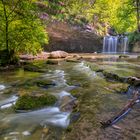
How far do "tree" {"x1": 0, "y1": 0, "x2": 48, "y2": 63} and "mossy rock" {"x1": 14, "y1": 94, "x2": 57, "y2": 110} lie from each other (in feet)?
27.8

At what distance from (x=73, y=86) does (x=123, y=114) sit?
150 inches

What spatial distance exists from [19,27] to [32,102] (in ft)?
29.8

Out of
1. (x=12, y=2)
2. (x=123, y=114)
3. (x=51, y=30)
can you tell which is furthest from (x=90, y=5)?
(x=123, y=114)

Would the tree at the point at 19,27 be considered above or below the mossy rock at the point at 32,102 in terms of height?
above

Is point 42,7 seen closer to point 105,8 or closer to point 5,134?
point 105,8

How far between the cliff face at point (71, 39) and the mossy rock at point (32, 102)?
74.7 feet

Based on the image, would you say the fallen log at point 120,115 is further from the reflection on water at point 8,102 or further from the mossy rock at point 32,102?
the reflection on water at point 8,102

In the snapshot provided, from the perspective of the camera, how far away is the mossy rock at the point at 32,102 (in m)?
7.09

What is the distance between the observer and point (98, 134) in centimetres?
533

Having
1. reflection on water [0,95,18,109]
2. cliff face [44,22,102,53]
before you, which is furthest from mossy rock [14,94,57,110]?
cliff face [44,22,102,53]

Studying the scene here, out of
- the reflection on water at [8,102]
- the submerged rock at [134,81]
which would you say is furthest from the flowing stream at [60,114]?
the submerged rock at [134,81]

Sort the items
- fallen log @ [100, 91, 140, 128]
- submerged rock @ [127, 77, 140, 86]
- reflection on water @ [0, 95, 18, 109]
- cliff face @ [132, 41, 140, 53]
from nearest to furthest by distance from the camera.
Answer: fallen log @ [100, 91, 140, 128] < reflection on water @ [0, 95, 18, 109] < submerged rock @ [127, 77, 140, 86] < cliff face @ [132, 41, 140, 53]

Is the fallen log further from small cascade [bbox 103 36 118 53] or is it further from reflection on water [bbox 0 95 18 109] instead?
small cascade [bbox 103 36 118 53]

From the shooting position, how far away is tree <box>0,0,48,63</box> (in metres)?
15.2
